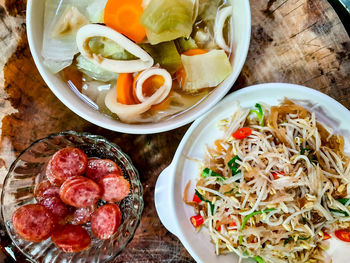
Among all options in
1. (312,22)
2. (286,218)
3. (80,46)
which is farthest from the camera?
(312,22)

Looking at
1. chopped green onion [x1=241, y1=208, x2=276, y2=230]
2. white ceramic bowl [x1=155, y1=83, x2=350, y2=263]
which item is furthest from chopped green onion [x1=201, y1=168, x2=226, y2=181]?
chopped green onion [x1=241, y1=208, x2=276, y2=230]

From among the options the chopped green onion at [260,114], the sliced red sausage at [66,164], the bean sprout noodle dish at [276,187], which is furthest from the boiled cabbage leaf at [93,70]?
the chopped green onion at [260,114]

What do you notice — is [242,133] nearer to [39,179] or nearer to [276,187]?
[276,187]

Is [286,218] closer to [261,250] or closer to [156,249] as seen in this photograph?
[261,250]

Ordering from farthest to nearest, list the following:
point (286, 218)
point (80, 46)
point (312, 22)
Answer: point (312, 22)
point (286, 218)
point (80, 46)

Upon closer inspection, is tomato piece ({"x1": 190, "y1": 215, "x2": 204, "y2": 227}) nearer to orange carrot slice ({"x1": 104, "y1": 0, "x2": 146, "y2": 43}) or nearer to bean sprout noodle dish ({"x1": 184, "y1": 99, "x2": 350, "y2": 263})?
bean sprout noodle dish ({"x1": 184, "y1": 99, "x2": 350, "y2": 263})

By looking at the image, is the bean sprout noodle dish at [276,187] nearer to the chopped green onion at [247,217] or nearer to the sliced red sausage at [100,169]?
the chopped green onion at [247,217]

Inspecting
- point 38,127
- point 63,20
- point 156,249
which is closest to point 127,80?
point 63,20
